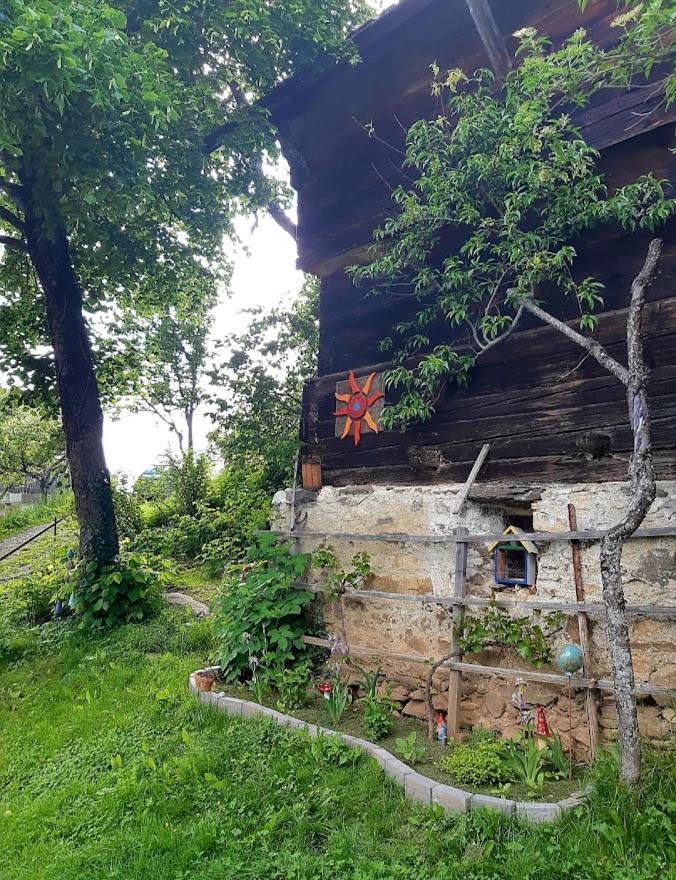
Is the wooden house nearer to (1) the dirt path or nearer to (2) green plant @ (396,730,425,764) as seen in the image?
(2) green plant @ (396,730,425,764)

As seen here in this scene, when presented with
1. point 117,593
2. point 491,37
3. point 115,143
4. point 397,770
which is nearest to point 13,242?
point 115,143

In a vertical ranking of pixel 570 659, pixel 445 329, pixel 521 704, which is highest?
pixel 445 329

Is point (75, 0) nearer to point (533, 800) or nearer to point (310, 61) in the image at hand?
point (310, 61)

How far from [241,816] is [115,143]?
23.5 ft

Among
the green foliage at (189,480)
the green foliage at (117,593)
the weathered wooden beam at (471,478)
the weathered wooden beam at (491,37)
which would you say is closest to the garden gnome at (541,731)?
the weathered wooden beam at (471,478)

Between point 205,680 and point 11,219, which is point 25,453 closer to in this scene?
point 11,219

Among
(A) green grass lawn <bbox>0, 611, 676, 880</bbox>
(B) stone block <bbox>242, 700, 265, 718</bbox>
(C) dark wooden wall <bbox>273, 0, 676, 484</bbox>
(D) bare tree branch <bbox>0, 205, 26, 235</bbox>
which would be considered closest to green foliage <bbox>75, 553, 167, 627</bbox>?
(A) green grass lawn <bbox>0, 611, 676, 880</bbox>

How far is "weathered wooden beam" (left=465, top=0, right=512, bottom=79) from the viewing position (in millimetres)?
4840

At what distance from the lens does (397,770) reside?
3703mm

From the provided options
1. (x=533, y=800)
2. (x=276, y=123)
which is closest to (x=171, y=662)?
(x=533, y=800)

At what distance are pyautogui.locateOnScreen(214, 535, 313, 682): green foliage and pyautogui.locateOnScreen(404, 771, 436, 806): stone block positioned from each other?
2024 millimetres

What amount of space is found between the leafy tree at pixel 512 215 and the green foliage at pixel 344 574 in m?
1.45

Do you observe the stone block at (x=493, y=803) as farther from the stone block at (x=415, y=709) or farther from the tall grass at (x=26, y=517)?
the tall grass at (x=26, y=517)

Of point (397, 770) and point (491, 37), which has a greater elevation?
point (491, 37)
